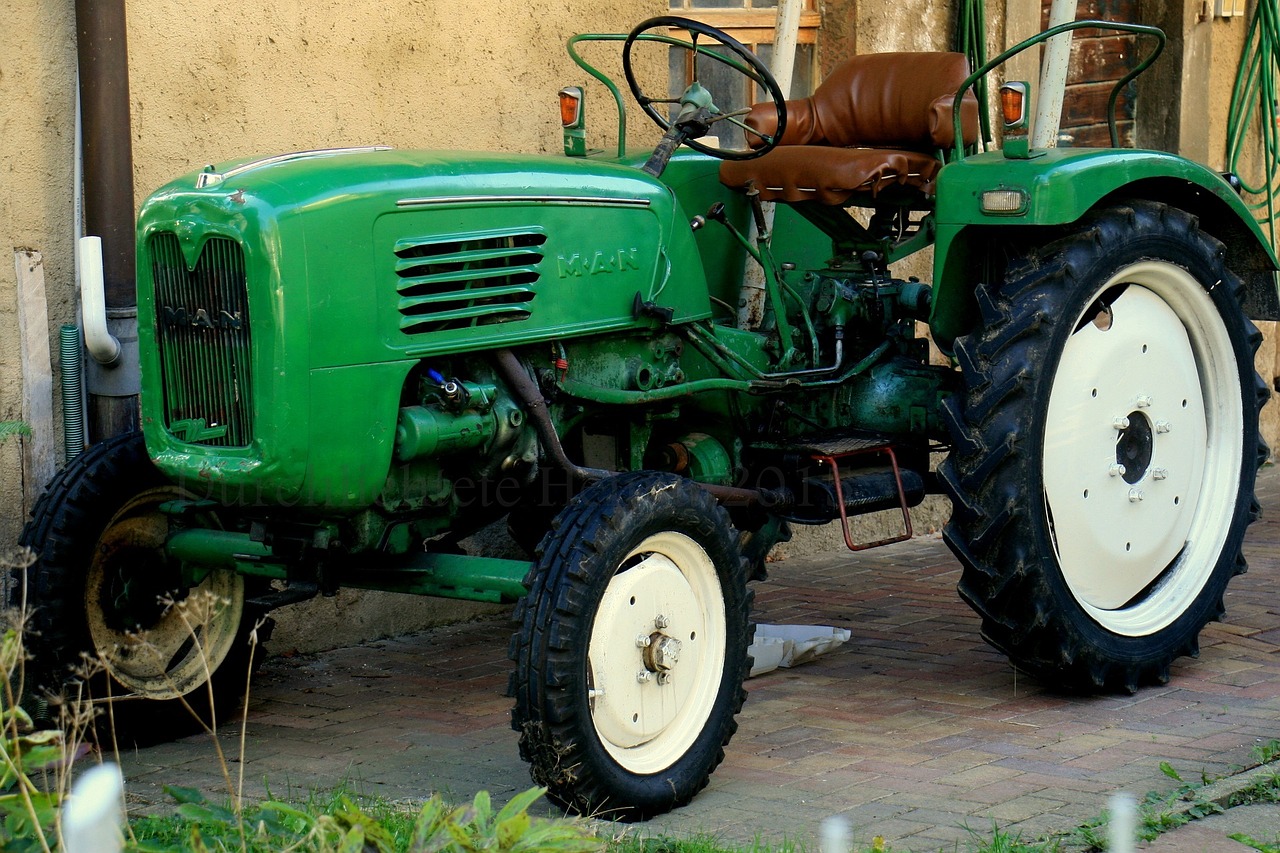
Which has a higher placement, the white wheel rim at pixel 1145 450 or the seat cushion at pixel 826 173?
the seat cushion at pixel 826 173

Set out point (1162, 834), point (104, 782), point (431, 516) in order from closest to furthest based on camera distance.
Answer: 1. point (104, 782)
2. point (1162, 834)
3. point (431, 516)

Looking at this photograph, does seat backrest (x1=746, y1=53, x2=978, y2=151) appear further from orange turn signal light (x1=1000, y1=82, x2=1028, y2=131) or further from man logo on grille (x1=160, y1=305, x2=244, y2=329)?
→ man logo on grille (x1=160, y1=305, x2=244, y2=329)

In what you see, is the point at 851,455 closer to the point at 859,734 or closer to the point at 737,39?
the point at 859,734

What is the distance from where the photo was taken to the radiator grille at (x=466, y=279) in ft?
11.7

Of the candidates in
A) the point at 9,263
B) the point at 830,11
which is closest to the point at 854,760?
the point at 9,263

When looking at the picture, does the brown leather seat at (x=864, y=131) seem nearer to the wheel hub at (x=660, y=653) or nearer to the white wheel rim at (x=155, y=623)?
the wheel hub at (x=660, y=653)

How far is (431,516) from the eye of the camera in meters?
3.84

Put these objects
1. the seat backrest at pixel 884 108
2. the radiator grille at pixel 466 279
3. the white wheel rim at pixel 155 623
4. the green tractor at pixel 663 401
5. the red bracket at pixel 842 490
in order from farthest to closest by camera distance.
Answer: the seat backrest at pixel 884 108 → the red bracket at pixel 842 490 → the white wheel rim at pixel 155 623 → the radiator grille at pixel 466 279 → the green tractor at pixel 663 401

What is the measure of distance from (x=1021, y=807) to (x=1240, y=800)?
460 millimetres

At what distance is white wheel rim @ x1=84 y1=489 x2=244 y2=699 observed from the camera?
402 cm

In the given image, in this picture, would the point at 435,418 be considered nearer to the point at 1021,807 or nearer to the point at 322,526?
the point at 322,526

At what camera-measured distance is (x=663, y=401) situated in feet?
14.1

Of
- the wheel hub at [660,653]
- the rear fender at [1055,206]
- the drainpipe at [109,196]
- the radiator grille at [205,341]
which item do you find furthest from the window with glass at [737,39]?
the wheel hub at [660,653]

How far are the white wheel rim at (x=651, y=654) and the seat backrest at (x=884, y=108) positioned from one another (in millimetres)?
1595
